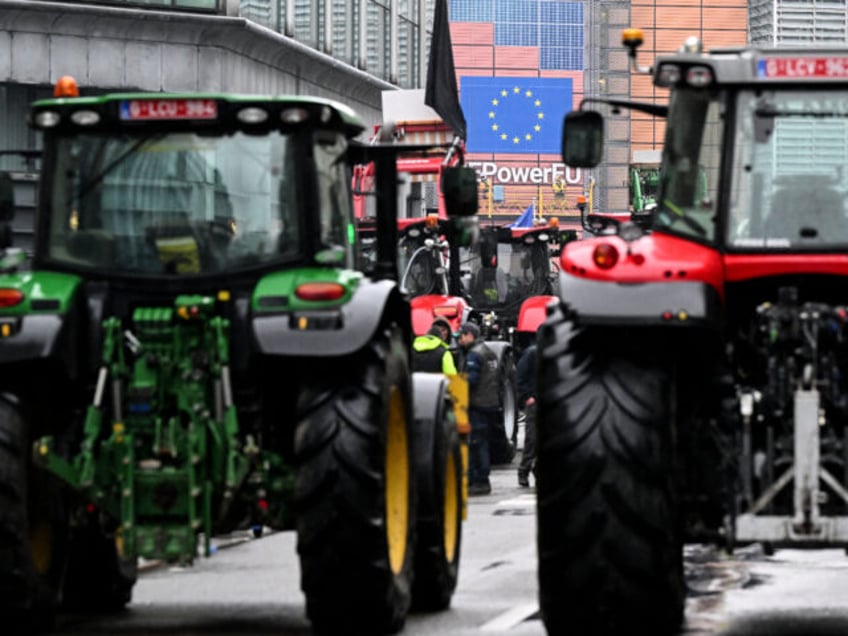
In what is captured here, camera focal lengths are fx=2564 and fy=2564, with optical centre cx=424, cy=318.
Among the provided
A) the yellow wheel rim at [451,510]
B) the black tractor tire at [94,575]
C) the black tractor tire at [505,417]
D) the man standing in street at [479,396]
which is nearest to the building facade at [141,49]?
the black tractor tire at [505,417]

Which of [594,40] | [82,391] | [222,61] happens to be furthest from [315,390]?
[594,40]

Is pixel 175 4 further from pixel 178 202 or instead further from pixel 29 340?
pixel 29 340

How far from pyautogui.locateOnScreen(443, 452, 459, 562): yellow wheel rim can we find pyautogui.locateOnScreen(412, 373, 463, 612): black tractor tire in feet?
0.62

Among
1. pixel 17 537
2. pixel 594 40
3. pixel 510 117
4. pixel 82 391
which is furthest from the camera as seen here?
pixel 594 40

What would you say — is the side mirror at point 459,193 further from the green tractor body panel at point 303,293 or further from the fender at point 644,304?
the fender at point 644,304

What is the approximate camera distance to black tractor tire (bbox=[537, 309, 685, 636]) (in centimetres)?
1075

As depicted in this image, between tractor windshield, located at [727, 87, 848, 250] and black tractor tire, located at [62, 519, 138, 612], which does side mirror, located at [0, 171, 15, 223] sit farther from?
tractor windshield, located at [727, 87, 848, 250]

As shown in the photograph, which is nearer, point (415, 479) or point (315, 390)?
point (315, 390)

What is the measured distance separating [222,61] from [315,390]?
24.7m

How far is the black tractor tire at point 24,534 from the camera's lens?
11.7 m

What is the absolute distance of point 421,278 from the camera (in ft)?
105

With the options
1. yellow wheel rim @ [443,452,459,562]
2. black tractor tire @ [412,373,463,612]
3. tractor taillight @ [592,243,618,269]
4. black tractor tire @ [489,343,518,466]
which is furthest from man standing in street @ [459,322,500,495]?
tractor taillight @ [592,243,618,269]

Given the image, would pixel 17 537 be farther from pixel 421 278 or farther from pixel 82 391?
pixel 421 278

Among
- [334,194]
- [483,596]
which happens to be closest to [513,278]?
[483,596]
